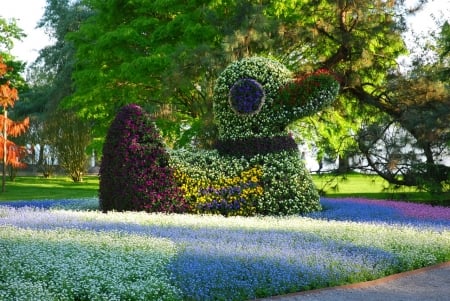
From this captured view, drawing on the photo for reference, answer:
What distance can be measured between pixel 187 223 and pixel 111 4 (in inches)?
618

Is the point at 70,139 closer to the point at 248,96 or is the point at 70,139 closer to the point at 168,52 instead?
the point at 168,52

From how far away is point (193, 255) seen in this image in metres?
7.35

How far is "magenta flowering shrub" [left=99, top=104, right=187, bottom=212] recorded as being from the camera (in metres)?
12.5

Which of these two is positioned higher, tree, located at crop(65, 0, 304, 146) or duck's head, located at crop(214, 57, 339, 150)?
tree, located at crop(65, 0, 304, 146)

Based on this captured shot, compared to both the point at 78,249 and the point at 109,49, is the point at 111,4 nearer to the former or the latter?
the point at 109,49

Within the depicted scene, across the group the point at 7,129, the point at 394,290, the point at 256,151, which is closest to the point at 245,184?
the point at 256,151

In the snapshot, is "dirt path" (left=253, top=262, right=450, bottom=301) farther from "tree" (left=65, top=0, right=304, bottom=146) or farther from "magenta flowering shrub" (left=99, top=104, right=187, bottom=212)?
"tree" (left=65, top=0, right=304, bottom=146)

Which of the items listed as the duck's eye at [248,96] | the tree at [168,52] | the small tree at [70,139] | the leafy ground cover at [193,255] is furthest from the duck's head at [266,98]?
the small tree at [70,139]

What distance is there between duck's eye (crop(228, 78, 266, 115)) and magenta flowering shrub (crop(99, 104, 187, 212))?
2.04m

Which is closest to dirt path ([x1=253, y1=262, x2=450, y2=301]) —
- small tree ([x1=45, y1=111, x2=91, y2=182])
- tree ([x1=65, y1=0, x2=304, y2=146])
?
tree ([x1=65, y1=0, x2=304, y2=146])

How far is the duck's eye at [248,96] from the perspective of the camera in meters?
13.5

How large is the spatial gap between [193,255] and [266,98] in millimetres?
6923

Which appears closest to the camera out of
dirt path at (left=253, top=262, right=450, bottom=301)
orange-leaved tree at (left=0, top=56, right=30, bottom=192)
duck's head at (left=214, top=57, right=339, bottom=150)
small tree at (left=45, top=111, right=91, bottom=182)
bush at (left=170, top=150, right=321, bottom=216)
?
dirt path at (left=253, top=262, right=450, bottom=301)

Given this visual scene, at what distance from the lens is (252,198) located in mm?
12992
